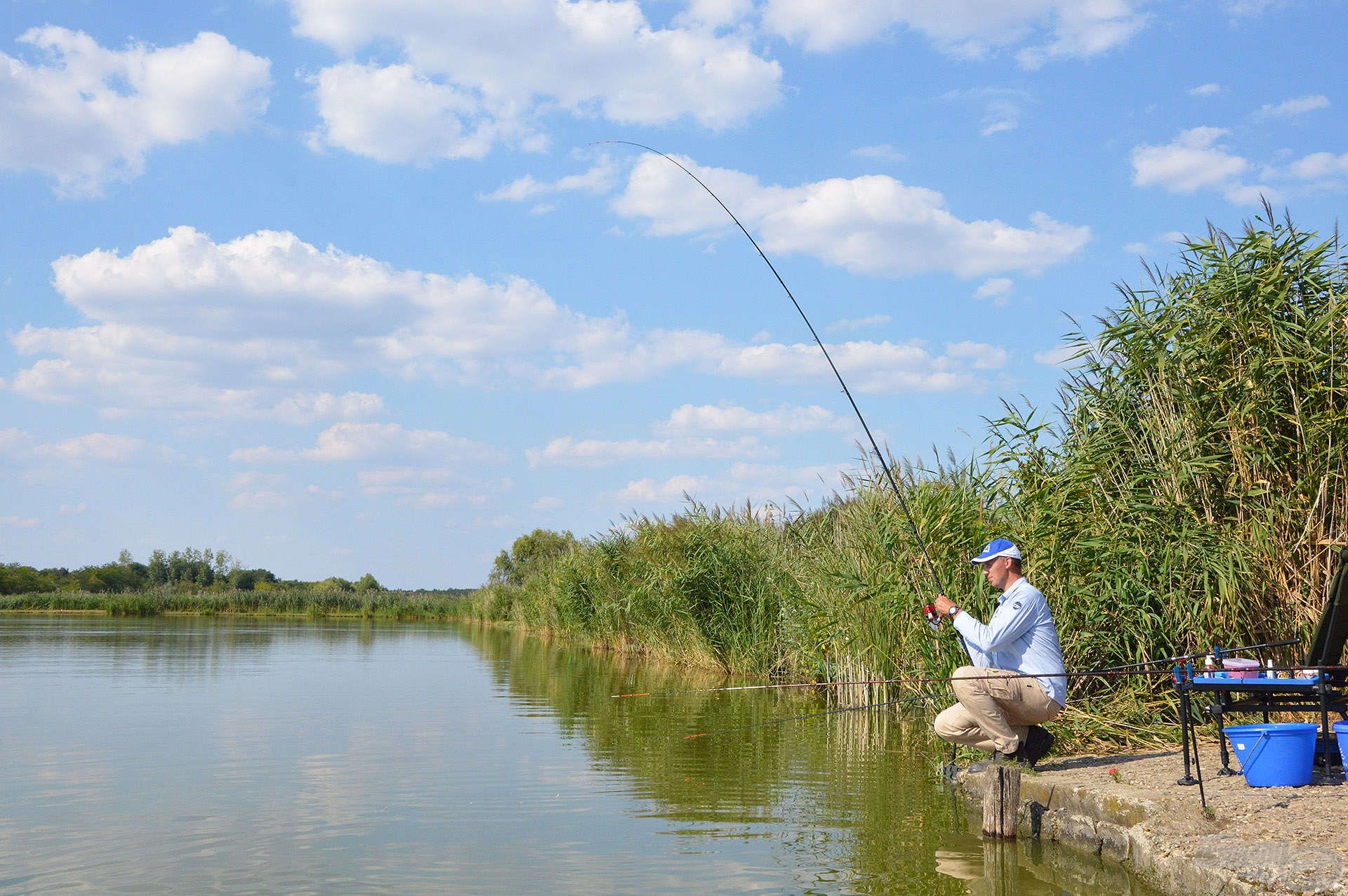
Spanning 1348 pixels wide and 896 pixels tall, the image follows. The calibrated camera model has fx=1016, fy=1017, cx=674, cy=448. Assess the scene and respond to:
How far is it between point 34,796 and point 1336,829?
8102mm

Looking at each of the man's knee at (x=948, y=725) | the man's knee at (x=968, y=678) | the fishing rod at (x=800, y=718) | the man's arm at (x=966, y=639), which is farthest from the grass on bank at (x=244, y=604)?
the man's knee at (x=968, y=678)

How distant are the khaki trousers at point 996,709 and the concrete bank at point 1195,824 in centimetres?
28

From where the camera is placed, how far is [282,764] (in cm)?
873

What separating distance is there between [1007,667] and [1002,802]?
801 millimetres

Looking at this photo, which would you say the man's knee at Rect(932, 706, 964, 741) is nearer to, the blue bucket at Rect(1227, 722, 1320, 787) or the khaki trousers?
the khaki trousers

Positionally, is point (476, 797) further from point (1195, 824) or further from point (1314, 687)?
point (1314, 687)

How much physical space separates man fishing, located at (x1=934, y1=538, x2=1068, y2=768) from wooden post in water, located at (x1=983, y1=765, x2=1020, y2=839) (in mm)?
110

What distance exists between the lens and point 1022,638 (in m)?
6.24

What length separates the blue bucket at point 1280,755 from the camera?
536cm

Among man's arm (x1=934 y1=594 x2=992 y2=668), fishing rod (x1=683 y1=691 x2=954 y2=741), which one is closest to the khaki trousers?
man's arm (x1=934 y1=594 x2=992 y2=668)

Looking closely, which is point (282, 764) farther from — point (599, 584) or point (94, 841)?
point (599, 584)

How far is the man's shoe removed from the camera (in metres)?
6.56

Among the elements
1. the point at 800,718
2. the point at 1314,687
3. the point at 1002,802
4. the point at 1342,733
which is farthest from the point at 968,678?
the point at 800,718

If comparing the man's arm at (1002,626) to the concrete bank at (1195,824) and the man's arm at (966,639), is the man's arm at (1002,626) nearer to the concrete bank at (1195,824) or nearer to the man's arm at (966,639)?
the man's arm at (966,639)
